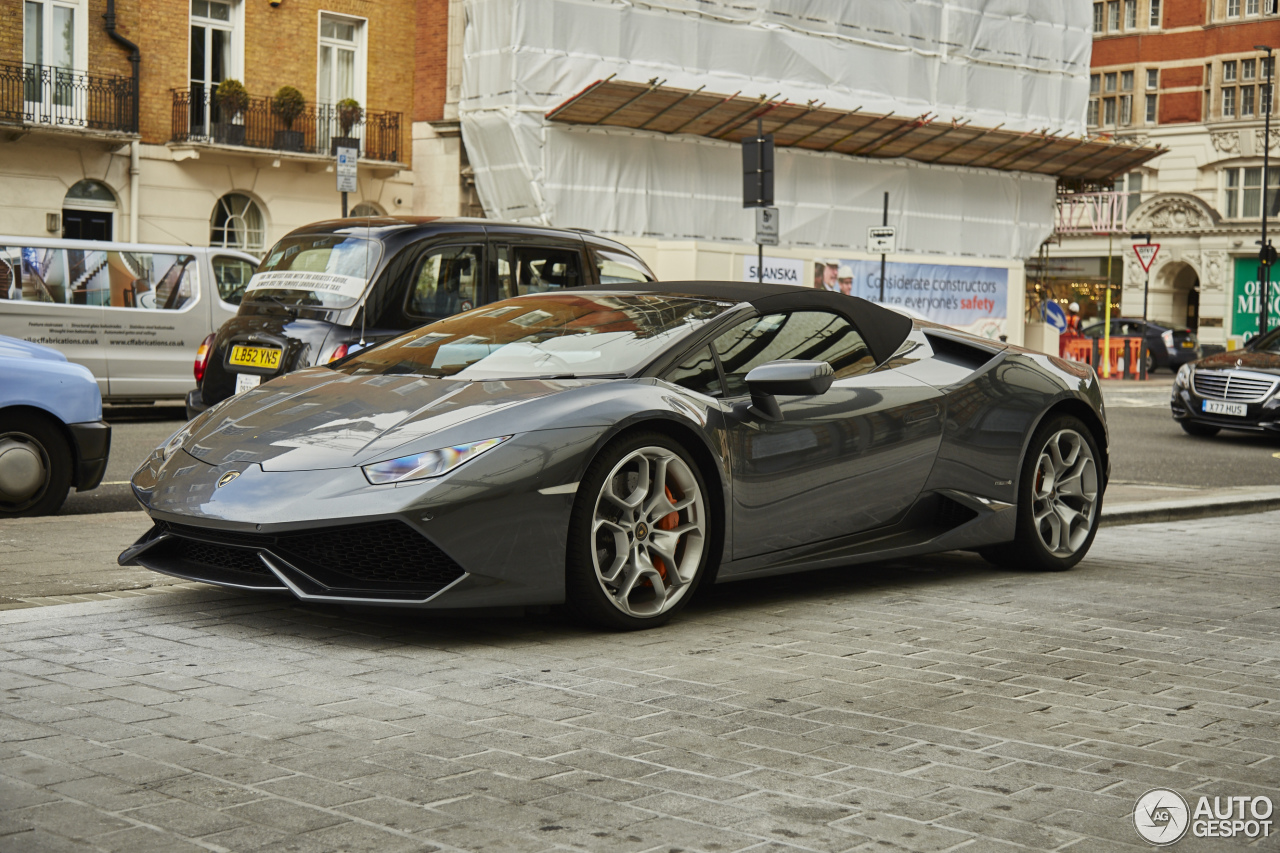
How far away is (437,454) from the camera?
4656 mm

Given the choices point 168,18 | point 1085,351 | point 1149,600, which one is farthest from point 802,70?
point 1149,600

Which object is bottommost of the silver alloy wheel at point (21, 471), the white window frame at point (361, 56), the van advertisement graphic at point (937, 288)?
the silver alloy wheel at point (21, 471)

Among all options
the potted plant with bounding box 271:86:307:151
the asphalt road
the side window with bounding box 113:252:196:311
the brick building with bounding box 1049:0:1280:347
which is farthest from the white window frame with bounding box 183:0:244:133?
the brick building with bounding box 1049:0:1280:347

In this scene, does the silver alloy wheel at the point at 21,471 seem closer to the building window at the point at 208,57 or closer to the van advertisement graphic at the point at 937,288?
the building window at the point at 208,57

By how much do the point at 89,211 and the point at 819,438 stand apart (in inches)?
899

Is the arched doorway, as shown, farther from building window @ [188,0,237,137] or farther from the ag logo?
the ag logo

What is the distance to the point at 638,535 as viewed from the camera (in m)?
5.04

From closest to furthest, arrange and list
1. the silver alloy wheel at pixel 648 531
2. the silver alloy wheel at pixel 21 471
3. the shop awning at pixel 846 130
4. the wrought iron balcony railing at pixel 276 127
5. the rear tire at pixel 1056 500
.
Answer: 1. the silver alloy wheel at pixel 648 531
2. the rear tire at pixel 1056 500
3. the silver alloy wheel at pixel 21 471
4. the wrought iron balcony railing at pixel 276 127
5. the shop awning at pixel 846 130

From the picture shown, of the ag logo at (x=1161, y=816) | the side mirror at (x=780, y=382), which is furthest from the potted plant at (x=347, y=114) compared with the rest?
the ag logo at (x=1161, y=816)

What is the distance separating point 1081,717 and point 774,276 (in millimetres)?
26831

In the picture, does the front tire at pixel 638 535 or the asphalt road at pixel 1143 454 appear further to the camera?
the asphalt road at pixel 1143 454

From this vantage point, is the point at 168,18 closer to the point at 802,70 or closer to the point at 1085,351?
the point at 802,70

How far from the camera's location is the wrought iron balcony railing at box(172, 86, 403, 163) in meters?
26.4

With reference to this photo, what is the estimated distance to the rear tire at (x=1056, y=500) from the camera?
21.7 ft
